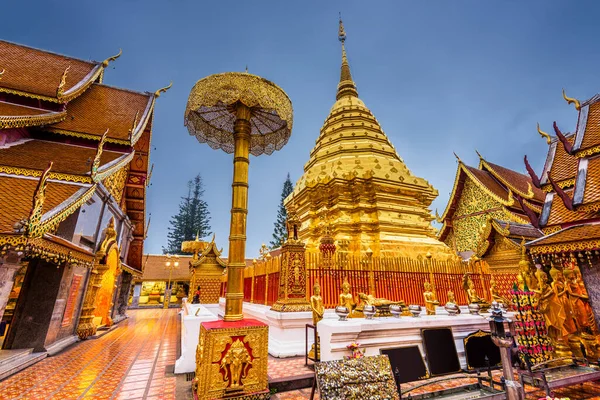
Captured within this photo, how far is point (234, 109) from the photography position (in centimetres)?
407

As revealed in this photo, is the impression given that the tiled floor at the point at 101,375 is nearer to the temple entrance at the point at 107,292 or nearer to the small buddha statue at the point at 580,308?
the temple entrance at the point at 107,292

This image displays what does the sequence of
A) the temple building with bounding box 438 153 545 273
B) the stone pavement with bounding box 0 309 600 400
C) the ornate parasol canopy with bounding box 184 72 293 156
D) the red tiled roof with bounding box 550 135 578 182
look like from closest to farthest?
the stone pavement with bounding box 0 309 600 400
the ornate parasol canopy with bounding box 184 72 293 156
the red tiled roof with bounding box 550 135 578 182
the temple building with bounding box 438 153 545 273

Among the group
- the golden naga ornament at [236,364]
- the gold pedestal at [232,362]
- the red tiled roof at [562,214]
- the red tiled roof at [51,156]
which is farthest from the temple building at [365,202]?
the red tiled roof at [51,156]

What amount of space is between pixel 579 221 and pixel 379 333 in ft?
14.7

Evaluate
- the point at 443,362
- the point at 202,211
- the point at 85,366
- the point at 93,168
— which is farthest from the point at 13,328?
the point at 202,211

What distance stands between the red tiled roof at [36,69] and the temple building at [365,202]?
849 cm

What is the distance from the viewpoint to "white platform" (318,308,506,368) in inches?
144

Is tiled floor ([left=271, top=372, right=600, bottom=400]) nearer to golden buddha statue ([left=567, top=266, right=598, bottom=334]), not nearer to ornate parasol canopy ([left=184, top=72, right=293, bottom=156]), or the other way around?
golden buddha statue ([left=567, top=266, right=598, bottom=334])

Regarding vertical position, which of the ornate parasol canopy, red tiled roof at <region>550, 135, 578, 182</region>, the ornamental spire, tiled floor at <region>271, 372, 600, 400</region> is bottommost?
tiled floor at <region>271, 372, 600, 400</region>

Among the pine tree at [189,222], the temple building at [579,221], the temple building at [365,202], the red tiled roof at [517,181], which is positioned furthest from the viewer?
the pine tree at [189,222]

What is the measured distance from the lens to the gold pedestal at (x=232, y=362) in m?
2.93

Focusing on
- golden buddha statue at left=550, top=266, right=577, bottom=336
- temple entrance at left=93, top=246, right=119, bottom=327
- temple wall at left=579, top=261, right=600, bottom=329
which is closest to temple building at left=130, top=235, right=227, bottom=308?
temple entrance at left=93, top=246, right=119, bottom=327

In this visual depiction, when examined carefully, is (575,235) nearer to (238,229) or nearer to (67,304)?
(238,229)

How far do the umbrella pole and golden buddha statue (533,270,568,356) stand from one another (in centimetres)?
533
